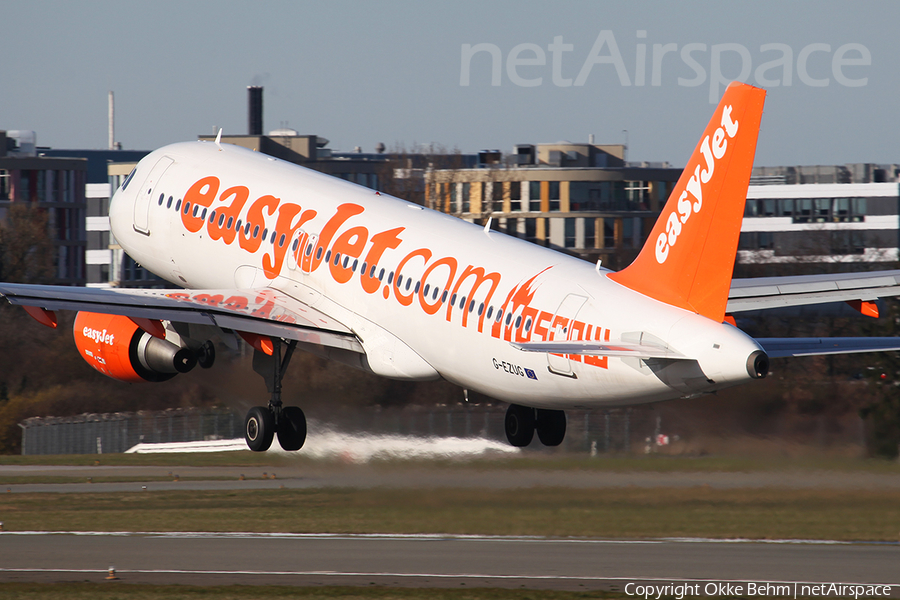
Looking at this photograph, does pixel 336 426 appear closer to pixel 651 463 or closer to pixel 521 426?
pixel 521 426

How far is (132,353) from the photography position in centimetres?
3341

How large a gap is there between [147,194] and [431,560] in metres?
13.3

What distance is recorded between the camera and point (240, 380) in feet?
127

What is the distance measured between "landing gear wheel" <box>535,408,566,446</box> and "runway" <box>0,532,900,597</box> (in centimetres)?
360

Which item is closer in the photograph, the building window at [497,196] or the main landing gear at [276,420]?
the main landing gear at [276,420]

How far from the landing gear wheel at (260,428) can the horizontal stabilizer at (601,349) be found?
10.4m

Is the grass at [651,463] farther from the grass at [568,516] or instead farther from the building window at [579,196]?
the building window at [579,196]

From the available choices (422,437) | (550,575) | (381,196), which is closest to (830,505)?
(550,575)

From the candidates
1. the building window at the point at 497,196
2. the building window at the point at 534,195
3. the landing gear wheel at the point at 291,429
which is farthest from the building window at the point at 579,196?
the landing gear wheel at the point at 291,429

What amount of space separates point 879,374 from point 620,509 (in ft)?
45.4

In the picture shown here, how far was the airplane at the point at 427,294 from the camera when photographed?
24734mm

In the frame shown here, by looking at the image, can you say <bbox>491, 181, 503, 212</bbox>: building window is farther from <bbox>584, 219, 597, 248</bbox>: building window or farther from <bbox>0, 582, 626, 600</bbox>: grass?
<bbox>0, 582, 626, 600</bbox>: grass

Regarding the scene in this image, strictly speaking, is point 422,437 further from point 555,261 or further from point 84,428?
point 84,428

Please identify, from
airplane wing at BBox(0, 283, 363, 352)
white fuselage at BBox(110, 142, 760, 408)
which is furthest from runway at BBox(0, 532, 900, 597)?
airplane wing at BBox(0, 283, 363, 352)
